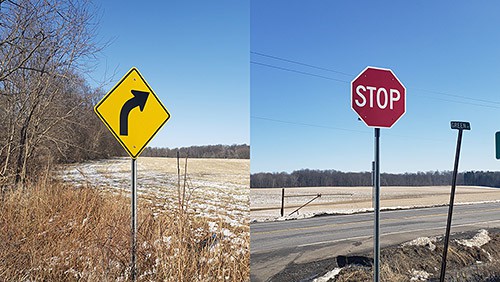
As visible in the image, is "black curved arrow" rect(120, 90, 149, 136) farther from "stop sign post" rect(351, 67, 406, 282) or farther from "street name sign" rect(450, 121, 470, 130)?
"street name sign" rect(450, 121, 470, 130)

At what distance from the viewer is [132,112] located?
578cm

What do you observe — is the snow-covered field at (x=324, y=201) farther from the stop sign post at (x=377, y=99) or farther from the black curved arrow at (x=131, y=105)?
the stop sign post at (x=377, y=99)

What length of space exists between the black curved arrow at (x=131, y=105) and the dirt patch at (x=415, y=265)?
3083 millimetres

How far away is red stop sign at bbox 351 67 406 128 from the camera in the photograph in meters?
3.71

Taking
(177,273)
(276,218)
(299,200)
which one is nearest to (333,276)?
(177,273)

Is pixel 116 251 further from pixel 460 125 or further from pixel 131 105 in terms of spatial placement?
pixel 460 125

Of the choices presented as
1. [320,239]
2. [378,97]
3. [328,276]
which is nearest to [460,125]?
[378,97]

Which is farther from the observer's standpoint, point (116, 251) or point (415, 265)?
point (415, 265)

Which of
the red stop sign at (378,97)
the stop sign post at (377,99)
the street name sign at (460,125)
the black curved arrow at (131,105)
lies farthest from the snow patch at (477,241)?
the black curved arrow at (131,105)

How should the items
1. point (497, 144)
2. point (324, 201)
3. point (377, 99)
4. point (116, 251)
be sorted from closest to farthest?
point (377, 99), point (116, 251), point (497, 144), point (324, 201)

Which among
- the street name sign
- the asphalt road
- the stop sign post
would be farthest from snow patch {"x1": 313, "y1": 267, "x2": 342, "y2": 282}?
the street name sign

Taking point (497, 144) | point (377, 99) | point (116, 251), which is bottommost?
point (116, 251)

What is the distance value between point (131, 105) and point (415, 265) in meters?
5.14

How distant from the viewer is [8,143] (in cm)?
1302
